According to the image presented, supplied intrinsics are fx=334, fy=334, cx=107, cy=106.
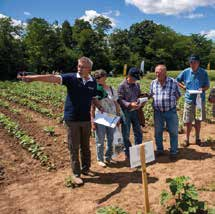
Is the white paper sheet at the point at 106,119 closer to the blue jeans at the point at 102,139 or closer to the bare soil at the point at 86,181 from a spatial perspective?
the blue jeans at the point at 102,139

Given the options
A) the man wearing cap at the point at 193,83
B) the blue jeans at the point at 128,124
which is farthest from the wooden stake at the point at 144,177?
the man wearing cap at the point at 193,83

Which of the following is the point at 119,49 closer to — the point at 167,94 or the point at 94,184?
the point at 167,94

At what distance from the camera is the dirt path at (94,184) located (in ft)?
15.3

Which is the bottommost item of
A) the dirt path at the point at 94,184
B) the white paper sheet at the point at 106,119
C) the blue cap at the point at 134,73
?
the dirt path at the point at 94,184

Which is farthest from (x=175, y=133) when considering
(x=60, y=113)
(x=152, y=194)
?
(x=60, y=113)

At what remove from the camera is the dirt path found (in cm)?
467

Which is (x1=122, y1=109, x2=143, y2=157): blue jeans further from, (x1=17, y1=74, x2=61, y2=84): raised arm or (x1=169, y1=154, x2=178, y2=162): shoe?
(x1=17, y1=74, x2=61, y2=84): raised arm

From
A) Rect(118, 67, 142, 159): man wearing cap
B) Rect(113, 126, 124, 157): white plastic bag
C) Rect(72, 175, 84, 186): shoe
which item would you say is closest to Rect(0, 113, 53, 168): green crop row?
Rect(72, 175, 84, 186): shoe

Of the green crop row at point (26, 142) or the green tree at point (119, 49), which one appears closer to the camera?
the green crop row at point (26, 142)

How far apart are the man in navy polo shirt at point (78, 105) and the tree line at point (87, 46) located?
101 feet

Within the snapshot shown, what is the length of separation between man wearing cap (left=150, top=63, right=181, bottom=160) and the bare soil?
1.82 ft

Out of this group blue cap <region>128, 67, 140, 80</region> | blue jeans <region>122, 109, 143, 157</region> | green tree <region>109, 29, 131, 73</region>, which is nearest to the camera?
blue cap <region>128, 67, 140, 80</region>

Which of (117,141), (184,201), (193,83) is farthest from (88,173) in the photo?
(193,83)

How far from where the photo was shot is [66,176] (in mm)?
5750
